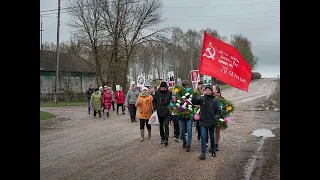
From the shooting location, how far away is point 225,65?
7324mm

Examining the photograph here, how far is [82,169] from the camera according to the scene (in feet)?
25.5

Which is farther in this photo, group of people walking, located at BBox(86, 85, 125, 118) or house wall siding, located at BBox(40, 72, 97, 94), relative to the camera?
house wall siding, located at BBox(40, 72, 97, 94)

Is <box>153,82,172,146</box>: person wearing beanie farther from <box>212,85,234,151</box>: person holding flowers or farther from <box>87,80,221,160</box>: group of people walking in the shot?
<box>212,85,234,151</box>: person holding flowers

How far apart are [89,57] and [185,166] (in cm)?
3336

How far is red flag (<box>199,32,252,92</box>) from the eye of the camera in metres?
7.32

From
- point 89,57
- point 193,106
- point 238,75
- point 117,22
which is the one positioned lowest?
point 193,106

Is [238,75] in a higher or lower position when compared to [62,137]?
higher

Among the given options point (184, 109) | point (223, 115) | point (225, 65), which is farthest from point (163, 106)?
point (225, 65)

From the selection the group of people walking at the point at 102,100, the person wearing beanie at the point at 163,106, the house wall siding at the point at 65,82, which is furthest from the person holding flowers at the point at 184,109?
the house wall siding at the point at 65,82

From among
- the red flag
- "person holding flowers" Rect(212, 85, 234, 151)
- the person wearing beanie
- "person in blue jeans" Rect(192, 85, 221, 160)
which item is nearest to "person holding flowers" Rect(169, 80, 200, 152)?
the person wearing beanie
